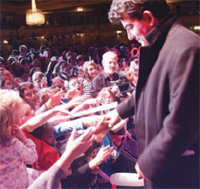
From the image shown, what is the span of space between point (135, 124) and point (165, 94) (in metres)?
0.24

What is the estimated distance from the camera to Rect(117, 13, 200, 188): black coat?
585 millimetres

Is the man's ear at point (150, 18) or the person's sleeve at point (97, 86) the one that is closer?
the man's ear at point (150, 18)

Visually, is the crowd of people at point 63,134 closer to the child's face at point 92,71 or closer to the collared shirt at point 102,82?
the collared shirt at point 102,82

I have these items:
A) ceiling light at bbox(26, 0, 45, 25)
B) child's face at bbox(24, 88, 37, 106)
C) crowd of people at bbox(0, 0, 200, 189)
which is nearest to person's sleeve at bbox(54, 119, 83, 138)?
crowd of people at bbox(0, 0, 200, 189)

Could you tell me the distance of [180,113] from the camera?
591 mm

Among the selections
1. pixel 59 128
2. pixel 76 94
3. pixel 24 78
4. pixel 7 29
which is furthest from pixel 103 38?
pixel 59 128

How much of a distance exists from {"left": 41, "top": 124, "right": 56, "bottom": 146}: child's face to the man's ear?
0.94 metres

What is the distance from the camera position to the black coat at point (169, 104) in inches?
23.0

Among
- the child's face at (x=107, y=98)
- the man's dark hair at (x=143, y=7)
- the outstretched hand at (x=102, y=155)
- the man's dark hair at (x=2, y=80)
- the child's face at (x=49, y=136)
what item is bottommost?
the outstretched hand at (x=102, y=155)

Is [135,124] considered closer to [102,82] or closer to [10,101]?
[10,101]

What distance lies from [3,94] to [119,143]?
1.10 meters

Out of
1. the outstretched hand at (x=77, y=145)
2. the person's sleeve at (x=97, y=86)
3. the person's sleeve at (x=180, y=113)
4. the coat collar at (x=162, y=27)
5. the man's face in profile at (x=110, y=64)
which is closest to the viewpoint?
the person's sleeve at (x=180, y=113)

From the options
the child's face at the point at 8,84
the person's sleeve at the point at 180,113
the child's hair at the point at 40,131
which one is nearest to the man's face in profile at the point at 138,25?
the person's sleeve at the point at 180,113

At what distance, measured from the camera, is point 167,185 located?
77 centimetres
